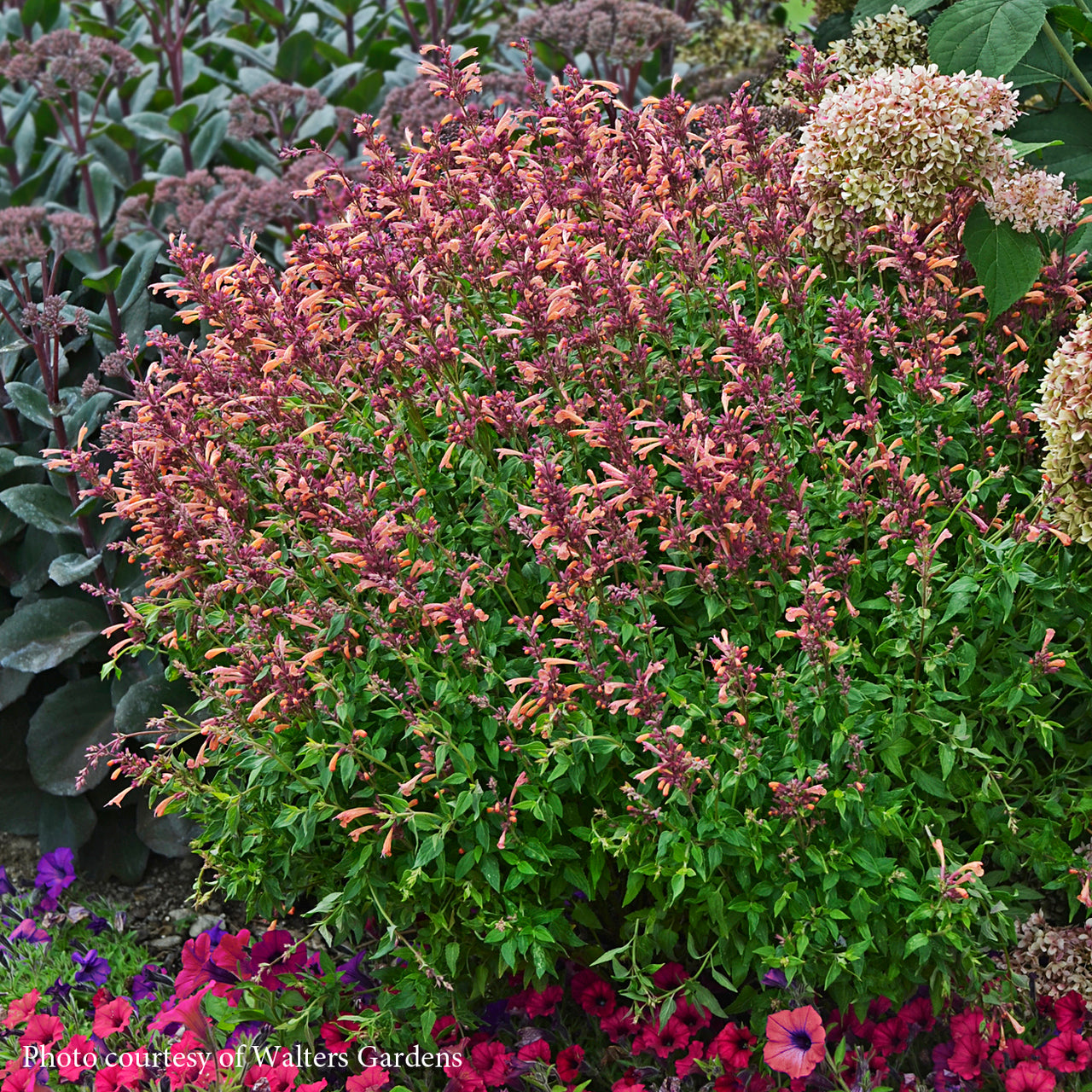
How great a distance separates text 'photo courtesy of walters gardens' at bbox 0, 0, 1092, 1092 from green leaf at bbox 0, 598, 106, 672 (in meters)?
0.84

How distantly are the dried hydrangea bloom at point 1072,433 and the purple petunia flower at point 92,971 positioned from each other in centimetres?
251

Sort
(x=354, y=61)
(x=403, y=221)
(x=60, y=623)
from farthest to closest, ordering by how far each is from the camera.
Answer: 1. (x=354, y=61)
2. (x=60, y=623)
3. (x=403, y=221)

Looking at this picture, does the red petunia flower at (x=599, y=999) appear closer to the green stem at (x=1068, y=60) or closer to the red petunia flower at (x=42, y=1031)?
the red petunia flower at (x=42, y=1031)

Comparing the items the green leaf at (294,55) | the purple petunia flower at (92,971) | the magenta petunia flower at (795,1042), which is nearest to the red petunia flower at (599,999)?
the magenta petunia flower at (795,1042)

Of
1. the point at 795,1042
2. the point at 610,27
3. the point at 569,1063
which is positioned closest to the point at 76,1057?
the point at 569,1063

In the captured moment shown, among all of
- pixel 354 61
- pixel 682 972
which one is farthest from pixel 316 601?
pixel 354 61

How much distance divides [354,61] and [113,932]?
4.26 metres

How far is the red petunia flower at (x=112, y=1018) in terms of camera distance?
2.50 metres

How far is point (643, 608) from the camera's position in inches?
79.0

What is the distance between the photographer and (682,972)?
7.56 ft

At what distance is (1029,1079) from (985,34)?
225 centimetres

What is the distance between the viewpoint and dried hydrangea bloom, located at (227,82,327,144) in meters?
4.39

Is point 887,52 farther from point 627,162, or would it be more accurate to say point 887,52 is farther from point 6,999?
point 6,999

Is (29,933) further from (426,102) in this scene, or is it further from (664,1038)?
(426,102)
